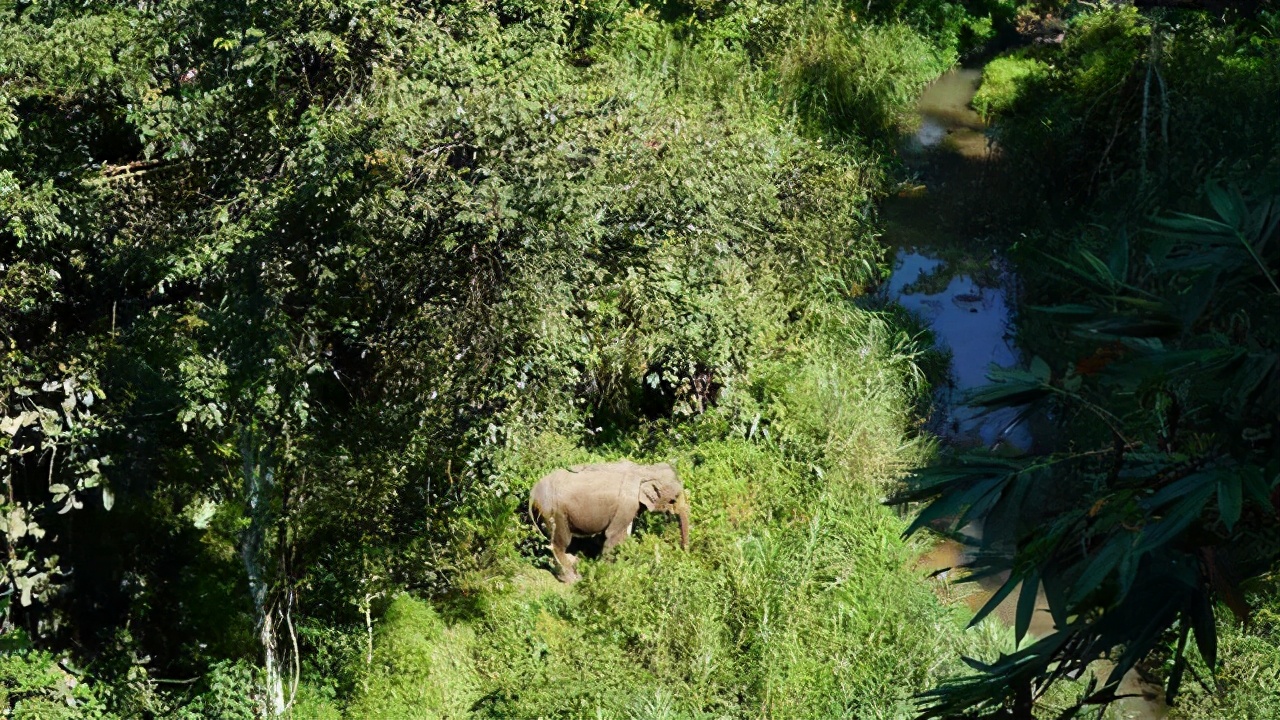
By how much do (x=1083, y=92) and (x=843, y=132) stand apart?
8.59 feet

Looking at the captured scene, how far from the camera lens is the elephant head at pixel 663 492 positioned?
8516 millimetres

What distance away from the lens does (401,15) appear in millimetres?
7117

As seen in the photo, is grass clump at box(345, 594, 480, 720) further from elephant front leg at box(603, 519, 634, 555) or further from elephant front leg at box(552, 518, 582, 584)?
elephant front leg at box(603, 519, 634, 555)

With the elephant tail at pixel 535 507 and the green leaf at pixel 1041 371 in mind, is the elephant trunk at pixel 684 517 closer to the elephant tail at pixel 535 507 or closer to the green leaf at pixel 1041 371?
the elephant tail at pixel 535 507

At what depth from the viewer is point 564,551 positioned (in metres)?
8.49

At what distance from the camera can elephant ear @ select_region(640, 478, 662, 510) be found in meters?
8.51

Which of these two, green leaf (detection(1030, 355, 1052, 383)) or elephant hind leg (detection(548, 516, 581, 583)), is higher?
green leaf (detection(1030, 355, 1052, 383))

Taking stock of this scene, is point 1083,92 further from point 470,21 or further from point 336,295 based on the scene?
point 336,295

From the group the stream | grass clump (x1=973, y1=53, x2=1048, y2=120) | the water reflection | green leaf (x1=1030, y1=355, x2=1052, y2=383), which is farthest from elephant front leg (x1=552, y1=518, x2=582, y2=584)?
grass clump (x1=973, y1=53, x2=1048, y2=120)

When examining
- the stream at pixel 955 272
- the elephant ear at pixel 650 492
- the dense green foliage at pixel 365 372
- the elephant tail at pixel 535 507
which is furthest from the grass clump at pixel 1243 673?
the elephant tail at pixel 535 507

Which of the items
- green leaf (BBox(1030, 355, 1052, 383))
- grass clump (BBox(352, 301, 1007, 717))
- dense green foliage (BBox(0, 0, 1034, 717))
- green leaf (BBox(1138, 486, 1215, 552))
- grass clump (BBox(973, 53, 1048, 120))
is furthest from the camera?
grass clump (BBox(973, 53, 1048, 120))

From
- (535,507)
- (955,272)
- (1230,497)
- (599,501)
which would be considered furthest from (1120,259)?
(955,272)

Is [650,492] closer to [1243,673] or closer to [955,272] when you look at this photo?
[1243,673]

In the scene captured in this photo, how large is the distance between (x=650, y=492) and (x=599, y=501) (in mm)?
389
